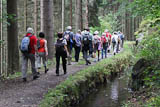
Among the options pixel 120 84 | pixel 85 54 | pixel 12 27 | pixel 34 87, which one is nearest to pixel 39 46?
pixel 12 27

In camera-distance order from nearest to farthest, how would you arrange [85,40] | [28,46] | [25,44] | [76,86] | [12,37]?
[76,86]
[25,44]
[28,46]
[12,37]
[85,40]

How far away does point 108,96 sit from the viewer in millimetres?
9750

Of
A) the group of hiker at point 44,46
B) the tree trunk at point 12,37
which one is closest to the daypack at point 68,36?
the group of hiker at point 44,46

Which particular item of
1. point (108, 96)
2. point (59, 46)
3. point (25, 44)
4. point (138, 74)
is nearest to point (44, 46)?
point (59, 46)

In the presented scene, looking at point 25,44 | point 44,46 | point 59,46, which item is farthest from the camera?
point 44,46

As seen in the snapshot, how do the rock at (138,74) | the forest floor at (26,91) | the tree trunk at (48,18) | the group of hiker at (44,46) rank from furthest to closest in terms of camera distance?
the tree trunk at (48,18) < the rock at (138,74) < the group of hiker at (44,46) < the forest floor at (26,91)

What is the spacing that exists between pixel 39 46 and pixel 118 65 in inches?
276

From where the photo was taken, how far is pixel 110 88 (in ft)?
36.9

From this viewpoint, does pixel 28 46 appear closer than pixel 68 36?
Yes

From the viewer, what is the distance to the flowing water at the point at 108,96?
28.1 feet

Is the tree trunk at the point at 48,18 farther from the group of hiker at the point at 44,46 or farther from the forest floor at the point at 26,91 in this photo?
the forest floor at the point at 26,91

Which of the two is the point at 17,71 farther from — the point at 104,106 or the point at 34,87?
the point at 104,106

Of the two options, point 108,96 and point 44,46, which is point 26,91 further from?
point 108,96

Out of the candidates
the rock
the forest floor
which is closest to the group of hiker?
the forest floor
